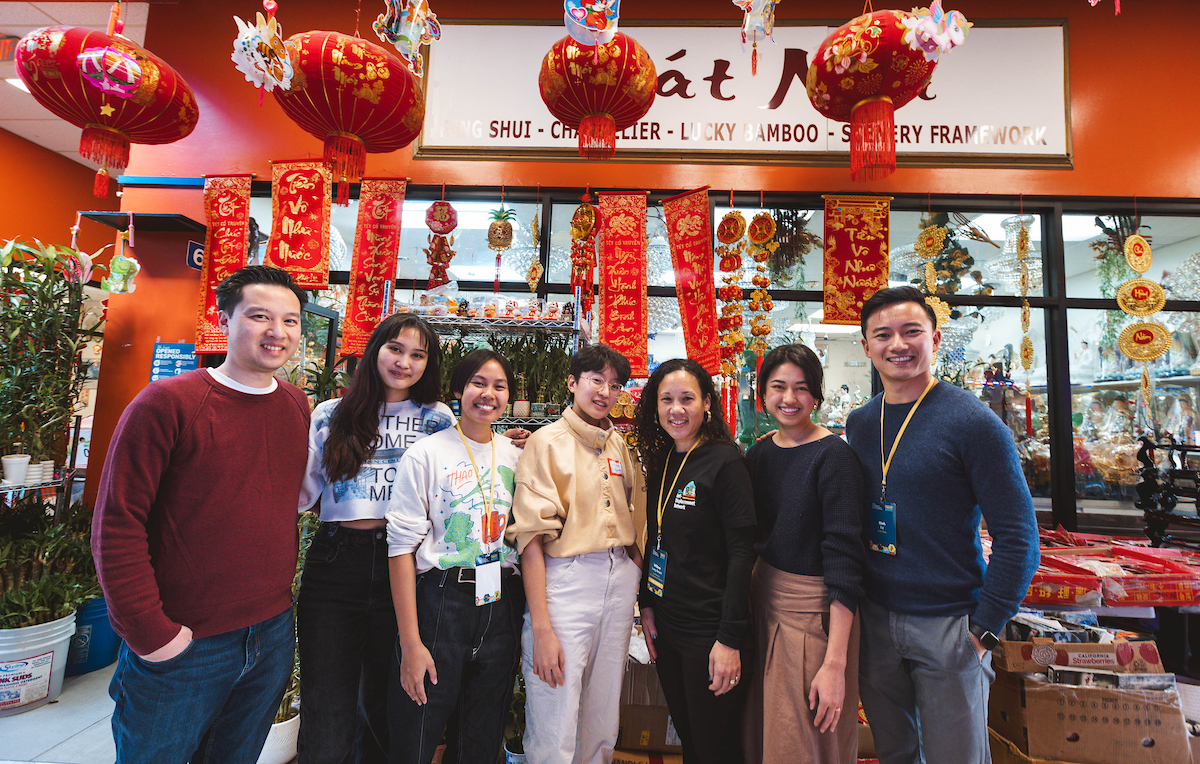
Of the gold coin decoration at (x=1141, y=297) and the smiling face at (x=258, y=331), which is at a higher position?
the gold coin decoration at (x=1141, y=297)

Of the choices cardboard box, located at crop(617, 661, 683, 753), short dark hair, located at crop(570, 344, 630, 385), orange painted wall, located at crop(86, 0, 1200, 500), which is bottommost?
cardboard box, located at crop(617, 661, 683, 753)

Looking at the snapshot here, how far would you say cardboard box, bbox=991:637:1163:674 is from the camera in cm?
220

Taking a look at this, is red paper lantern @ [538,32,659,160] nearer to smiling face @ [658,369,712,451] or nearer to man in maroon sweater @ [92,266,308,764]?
smiling face @ [658,369,712,451]

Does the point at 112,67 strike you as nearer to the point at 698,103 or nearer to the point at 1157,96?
the point at 698,103

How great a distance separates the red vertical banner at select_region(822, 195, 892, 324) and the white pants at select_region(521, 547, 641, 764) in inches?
117

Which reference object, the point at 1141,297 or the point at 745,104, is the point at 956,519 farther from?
the point at 1141,297

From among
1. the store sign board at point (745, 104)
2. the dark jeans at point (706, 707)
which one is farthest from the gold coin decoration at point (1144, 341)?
the dark jeans at point (706, 707)

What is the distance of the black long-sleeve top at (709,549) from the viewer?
1621mm

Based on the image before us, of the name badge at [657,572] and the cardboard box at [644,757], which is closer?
the name badge at [657,572]

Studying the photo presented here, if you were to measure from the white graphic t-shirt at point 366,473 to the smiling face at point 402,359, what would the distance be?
0.40 feet

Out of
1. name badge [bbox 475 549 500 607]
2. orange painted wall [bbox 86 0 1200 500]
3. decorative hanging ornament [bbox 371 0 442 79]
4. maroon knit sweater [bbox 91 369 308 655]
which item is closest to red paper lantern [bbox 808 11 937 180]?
orange painted wall [bbox 86 0 1200 500]

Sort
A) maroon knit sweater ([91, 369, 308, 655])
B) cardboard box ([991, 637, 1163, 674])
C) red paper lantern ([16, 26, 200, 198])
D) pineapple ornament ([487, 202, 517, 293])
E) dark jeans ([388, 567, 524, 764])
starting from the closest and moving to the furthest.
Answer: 1. maroon knit sweater ([91, 369, 308, 655])
2. dark jeans ([388, 567, 524, 764])
3. cardboard box ([991, 637, 1163, 674])
4. red paper lantern ([16, 26, 200, 198])
5. pineapple ornament ([487, 202, 517, 293])

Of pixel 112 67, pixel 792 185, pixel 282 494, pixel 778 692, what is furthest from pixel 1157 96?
pixel 112 67

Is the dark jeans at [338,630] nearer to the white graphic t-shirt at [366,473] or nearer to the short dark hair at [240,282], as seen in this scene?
the white graphic t-shirt at [366,473]
